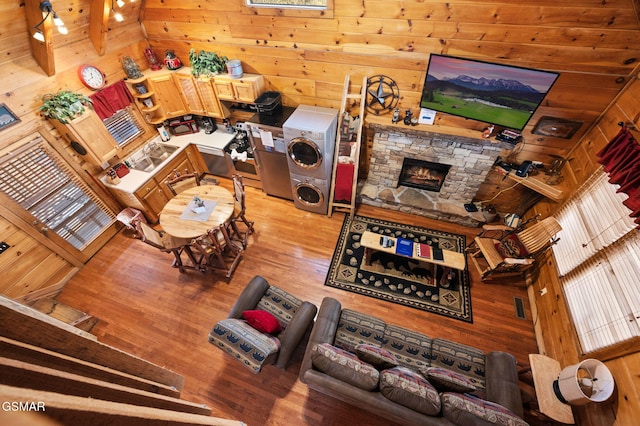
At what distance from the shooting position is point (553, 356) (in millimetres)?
2734

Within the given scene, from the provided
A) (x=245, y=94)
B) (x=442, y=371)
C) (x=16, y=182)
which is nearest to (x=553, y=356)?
(x=442, y=371)

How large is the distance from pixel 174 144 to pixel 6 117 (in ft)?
6.30

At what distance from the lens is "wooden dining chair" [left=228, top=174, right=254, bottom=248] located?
361cm

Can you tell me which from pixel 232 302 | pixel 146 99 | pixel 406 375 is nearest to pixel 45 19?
pixel 146 99

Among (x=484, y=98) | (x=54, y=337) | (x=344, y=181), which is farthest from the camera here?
(x=344, y=181)

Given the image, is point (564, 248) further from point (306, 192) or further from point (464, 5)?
point (306, 192)

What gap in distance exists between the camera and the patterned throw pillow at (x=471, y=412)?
1.76m

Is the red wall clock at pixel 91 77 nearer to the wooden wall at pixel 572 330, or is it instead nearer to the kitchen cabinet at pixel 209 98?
the kitchen cabinet at pixel 209 98

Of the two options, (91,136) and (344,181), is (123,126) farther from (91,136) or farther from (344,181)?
(344,181)

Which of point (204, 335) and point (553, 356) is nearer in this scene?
point (553, 356)

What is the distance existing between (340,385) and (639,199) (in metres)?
2.83

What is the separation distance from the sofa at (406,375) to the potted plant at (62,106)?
3906mm

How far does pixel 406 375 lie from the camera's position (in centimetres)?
204

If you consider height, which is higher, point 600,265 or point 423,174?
point 423,174
